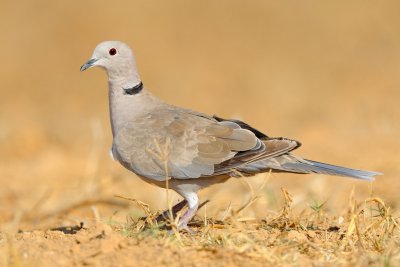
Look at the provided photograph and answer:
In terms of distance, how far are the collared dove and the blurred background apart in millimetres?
1913

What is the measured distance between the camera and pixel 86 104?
49.3 ft

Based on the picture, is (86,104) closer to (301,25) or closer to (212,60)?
(212,60)

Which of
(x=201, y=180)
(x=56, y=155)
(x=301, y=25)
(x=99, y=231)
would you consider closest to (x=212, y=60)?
(x=301, y=25)

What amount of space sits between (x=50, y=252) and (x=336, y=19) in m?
14.3

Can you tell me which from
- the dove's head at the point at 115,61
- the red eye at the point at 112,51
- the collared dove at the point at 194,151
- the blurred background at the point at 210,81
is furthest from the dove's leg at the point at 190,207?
the blurred background at the point at 210,81

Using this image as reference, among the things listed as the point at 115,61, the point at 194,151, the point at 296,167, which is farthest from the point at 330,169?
the point at 115,61

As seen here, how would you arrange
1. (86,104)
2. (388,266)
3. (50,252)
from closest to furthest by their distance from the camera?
(388,266) → (50,252) → (86,104)

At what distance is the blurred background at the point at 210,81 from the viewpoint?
29.2ft

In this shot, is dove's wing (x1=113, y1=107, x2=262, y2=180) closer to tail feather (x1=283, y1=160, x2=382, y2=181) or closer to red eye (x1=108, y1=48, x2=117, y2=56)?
tail feather (x1=283, y1=160, x2=382, y2=181)

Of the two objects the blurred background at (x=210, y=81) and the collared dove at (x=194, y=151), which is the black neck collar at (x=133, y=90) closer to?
the collared dove at (x=194, y=151)

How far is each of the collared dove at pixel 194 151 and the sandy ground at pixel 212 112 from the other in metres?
0.24

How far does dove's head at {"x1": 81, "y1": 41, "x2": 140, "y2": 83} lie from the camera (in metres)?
6.22

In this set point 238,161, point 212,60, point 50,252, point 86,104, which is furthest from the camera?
point 212,60

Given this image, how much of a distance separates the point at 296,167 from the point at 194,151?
0.65m
